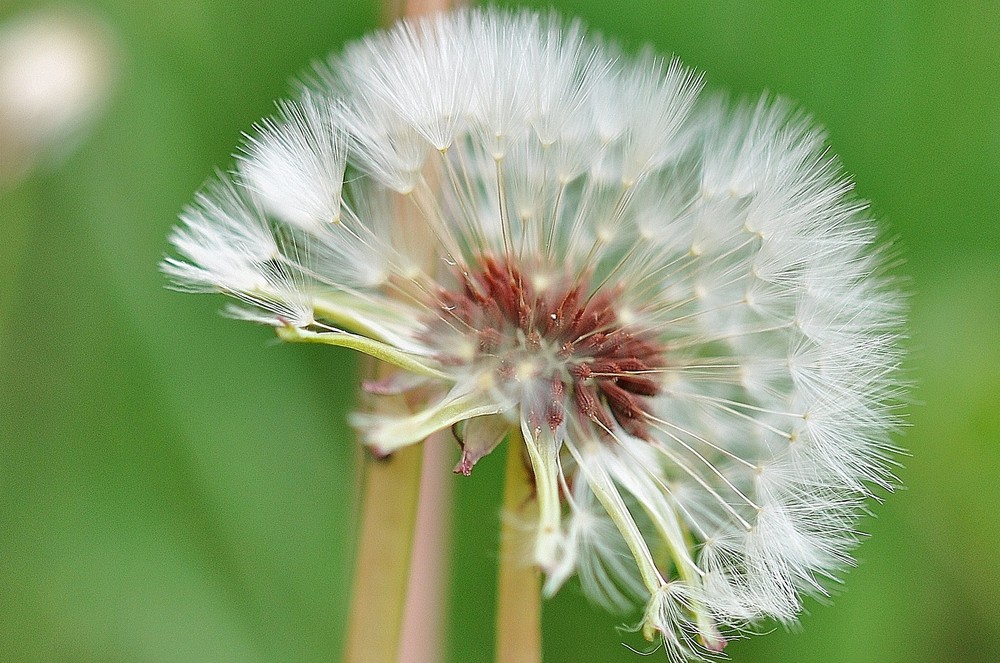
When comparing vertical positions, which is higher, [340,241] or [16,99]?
[16,99]

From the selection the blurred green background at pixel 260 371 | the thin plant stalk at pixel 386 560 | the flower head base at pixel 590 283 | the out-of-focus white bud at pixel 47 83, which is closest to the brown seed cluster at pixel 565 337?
the flower head base at pixel 590 283

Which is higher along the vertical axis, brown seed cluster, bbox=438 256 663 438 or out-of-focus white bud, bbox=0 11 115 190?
out-of-focus white bud, bbox=0 11 115 190

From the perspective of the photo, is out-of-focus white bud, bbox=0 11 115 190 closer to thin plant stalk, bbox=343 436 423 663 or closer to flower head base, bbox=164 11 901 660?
flower head base, bbox=164 11 901 660

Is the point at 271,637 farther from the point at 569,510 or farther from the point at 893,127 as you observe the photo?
the point at 893,127

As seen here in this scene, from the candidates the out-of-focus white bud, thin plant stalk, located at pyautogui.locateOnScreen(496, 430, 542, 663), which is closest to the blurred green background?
the out-of-focus white bud

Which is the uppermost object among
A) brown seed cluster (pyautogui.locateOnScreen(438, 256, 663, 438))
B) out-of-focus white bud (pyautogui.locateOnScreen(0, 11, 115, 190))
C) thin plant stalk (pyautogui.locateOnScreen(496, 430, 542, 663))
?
out-of-focus white bud (pyautogui.locateOnScreen(0, 11, 115, 190))

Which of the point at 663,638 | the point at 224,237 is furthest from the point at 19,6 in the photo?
the point at 663,638

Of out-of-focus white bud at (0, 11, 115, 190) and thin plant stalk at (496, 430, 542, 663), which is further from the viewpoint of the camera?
out-of-focus white bud at (0, 11, 115, 190)
